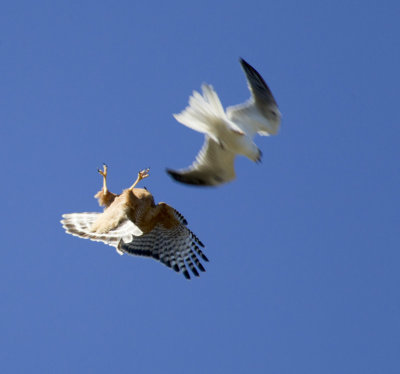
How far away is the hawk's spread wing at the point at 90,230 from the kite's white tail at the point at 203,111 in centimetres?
192

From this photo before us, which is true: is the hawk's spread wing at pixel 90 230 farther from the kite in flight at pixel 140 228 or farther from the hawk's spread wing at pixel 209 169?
the hawk's spread wing at pixel 209 169

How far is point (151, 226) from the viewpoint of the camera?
11.2 meters

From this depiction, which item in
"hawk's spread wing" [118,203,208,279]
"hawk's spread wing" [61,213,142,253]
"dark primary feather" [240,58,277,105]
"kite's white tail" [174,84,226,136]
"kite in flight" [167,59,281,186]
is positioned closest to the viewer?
"kite's white tail" [174,84,226,136]

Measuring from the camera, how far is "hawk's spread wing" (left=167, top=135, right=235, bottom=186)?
381 inches

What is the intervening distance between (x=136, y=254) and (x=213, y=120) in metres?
2.73

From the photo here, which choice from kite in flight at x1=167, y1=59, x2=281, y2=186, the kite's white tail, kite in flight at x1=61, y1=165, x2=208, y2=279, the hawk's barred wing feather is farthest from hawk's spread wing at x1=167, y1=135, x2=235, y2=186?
the hawk's barred wing feather

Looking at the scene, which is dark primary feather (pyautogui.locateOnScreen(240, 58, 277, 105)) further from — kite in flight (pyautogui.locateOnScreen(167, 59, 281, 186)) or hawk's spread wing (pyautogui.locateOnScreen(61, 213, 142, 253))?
hawk's spread wing (pyautogui.locateOnScreen(61, 213, 142, 253))

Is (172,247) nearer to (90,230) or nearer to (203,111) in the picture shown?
(90,230)

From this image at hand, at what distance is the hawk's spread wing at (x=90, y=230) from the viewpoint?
10.5 meters

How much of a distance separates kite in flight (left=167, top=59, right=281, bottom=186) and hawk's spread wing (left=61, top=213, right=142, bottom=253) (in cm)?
112

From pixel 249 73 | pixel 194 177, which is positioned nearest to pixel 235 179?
pixel 194 177

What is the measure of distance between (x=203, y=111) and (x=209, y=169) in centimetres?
99

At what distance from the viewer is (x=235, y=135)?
9.27m

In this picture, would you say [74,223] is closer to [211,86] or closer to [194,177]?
[194,177]
